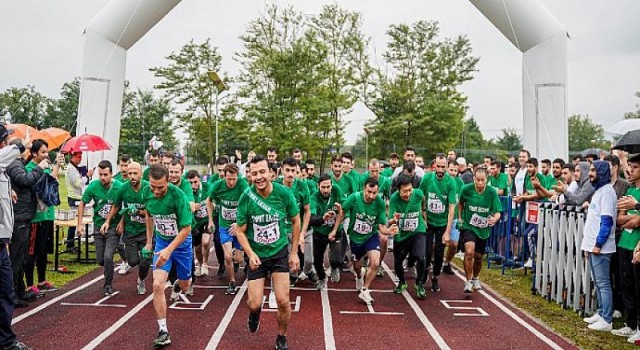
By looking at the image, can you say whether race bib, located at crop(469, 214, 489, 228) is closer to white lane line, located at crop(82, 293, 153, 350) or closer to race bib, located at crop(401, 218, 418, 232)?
race bib, located at crop(401, 218, 418, 232)

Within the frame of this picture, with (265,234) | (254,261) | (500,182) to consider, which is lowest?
(254,261)

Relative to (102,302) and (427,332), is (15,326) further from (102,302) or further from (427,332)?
(427,332)

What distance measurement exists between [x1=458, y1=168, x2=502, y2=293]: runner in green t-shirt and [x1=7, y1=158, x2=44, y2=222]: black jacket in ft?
20.8

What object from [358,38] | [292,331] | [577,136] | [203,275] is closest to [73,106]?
[358,38]

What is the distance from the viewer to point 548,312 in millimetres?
7656

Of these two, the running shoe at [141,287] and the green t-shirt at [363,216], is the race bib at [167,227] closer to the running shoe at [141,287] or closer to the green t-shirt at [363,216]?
the running shoe at [141,287]

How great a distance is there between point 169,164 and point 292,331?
337 centimetres

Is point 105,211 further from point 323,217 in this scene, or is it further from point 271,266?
point 271,266

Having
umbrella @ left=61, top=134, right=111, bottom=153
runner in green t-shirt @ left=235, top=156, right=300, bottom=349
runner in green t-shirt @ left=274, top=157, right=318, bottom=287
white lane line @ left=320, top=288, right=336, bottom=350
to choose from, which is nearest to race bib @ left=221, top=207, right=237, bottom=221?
runner in green t-shirt @ left=274, top=157, right=318, bottom=287

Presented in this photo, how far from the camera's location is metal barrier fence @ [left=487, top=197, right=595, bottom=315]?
24.3ft

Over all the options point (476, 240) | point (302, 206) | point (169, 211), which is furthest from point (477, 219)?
point (169, 211)

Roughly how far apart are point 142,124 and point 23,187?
4395cm

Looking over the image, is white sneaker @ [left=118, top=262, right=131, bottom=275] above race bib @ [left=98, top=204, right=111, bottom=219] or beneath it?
beneath

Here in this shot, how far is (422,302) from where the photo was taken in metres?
8.23
